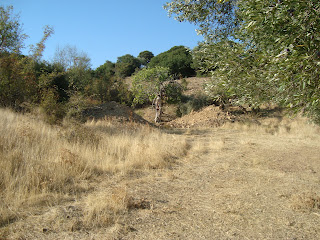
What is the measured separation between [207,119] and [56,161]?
13676 millimetres

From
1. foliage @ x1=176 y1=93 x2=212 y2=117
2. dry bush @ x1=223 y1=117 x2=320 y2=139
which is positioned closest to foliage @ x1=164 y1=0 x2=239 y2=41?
dry bush @ x1=223 y1=117 x2=320 y2=139

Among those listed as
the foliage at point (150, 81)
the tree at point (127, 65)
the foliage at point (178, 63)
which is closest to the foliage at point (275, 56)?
the foliage at point (150, 81)

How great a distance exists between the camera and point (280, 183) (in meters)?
5.93

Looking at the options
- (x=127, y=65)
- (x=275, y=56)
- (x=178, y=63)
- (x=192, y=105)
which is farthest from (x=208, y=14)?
(x=127, y=65)

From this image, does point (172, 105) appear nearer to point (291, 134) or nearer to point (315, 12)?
point (291, 134)

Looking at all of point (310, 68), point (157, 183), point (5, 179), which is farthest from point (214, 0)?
point (5, 179)

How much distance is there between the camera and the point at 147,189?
516 cm

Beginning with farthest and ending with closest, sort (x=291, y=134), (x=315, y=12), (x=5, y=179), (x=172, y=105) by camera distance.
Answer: (x=172, y=105) → (x=291, y=134) → (x=5, y=179) → (x=315, y=12)

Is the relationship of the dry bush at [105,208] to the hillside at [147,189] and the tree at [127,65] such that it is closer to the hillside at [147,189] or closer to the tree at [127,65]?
the hillside at [147,189]

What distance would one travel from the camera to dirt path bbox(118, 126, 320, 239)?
3547mm

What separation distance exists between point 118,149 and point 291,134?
10324 millimetres

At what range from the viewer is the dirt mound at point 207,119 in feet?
56.9

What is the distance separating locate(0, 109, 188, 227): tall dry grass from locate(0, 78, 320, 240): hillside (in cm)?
2

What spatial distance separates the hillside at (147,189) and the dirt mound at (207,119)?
25.6 ft
